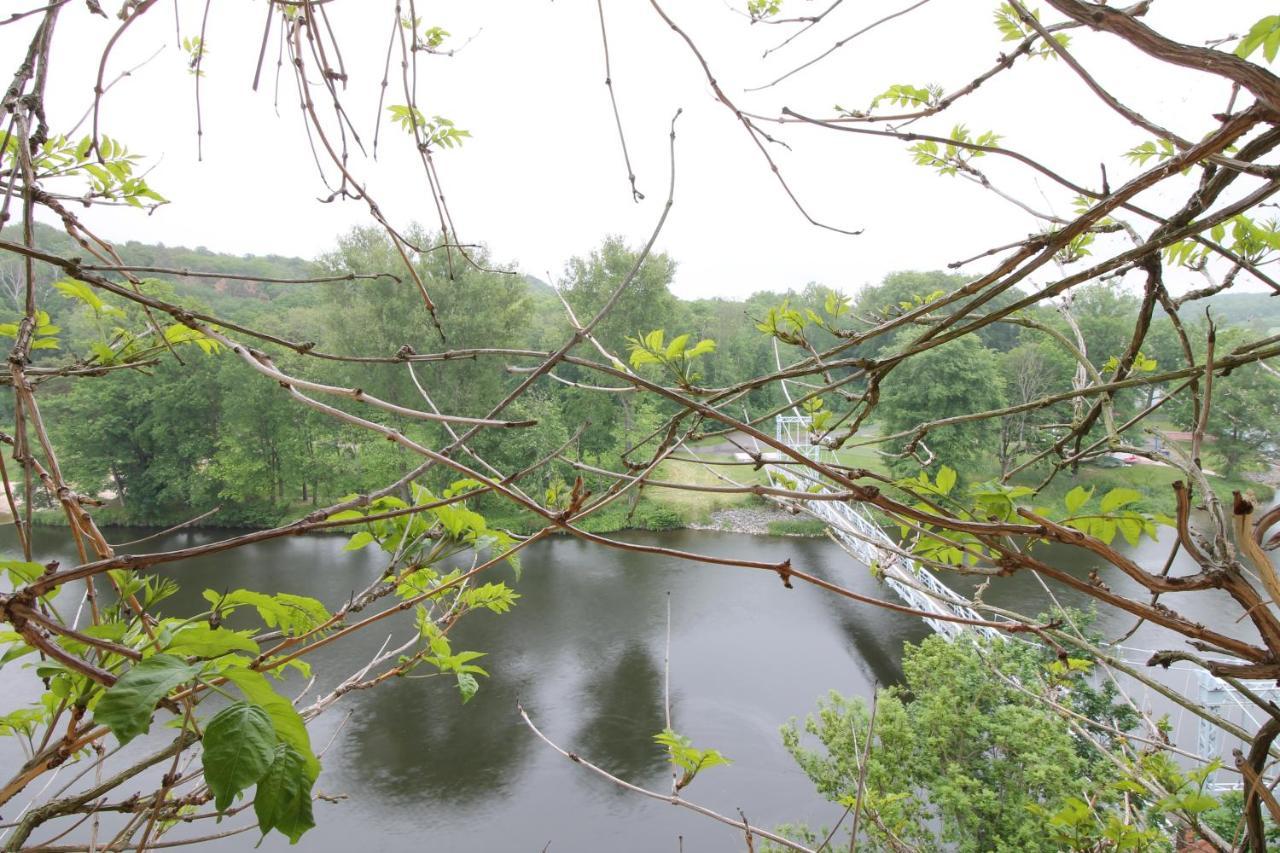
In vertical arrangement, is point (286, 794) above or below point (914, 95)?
below

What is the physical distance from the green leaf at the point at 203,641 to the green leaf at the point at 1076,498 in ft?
2.64

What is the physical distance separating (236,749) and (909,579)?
2.66 feet

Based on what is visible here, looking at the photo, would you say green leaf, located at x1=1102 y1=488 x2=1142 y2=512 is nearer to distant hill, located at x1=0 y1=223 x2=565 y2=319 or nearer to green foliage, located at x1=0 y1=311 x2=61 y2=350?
green foliage, located at x1=0 y1=311 x2=61 y2=350

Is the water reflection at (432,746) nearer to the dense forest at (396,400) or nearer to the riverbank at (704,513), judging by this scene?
the riverbank at (704,513)

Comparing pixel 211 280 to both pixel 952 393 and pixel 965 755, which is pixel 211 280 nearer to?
pixel 965 755

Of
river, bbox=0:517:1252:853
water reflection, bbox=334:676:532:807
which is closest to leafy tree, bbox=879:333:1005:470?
river, bbox=0:517:1252:853

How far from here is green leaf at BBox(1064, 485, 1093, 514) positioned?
2.42 ft

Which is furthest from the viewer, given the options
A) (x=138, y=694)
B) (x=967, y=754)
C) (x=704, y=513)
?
(x=704, y=513)

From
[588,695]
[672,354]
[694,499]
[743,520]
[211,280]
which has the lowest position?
[588,695]

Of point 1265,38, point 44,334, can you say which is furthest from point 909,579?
point 44,334

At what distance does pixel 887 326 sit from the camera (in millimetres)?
805

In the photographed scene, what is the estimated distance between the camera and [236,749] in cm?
47

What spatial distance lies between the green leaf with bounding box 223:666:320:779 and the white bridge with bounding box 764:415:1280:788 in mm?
454

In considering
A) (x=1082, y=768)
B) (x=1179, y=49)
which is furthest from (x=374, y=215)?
(x=1082, y=768)
